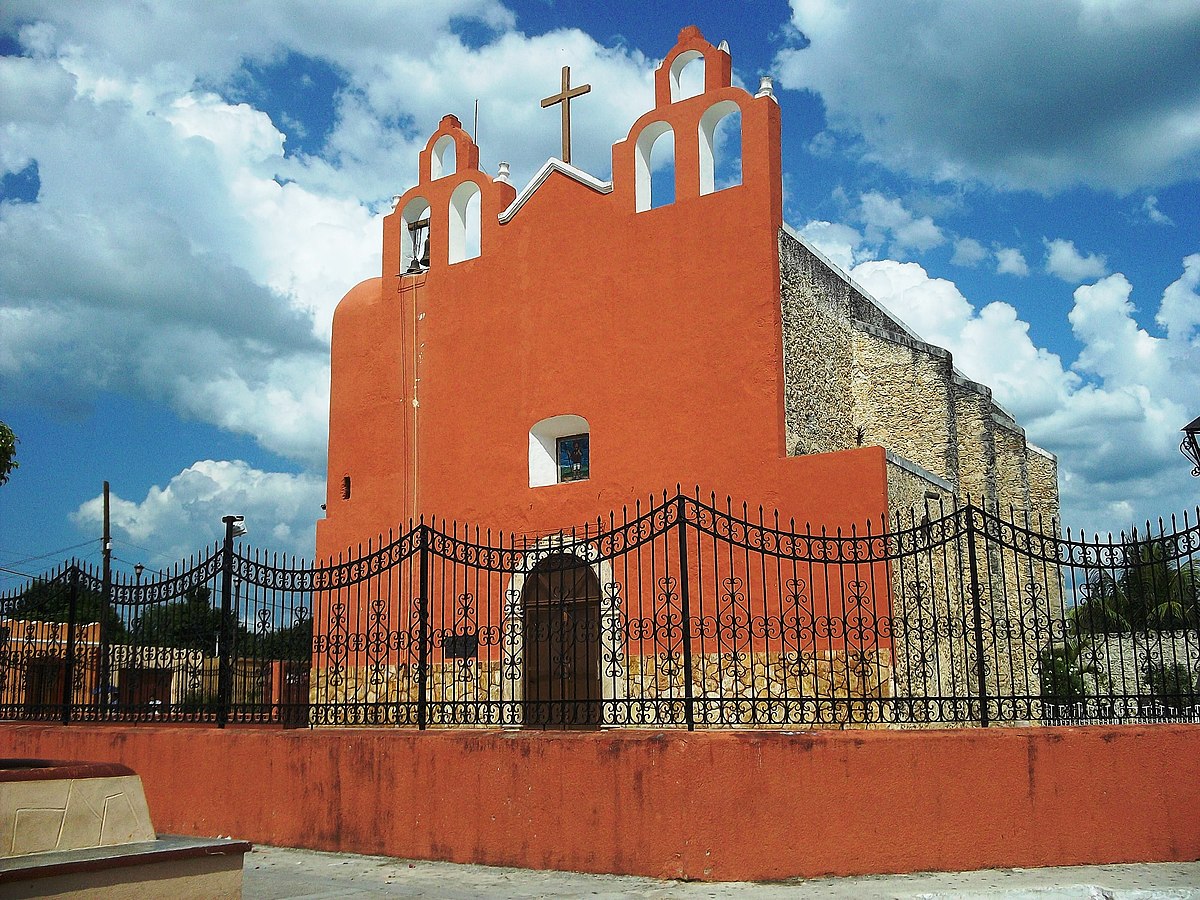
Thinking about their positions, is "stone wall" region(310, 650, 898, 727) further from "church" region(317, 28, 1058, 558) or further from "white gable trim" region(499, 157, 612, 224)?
"white gable trim" region(499, 157, 612, 224)

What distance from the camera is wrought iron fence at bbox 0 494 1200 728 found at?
7406mm

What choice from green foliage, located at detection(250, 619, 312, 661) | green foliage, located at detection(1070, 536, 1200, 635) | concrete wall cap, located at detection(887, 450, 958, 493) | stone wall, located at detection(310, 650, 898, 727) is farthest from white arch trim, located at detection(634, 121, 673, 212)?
green foliage, located at detection(1070, 536, 1200, 635)

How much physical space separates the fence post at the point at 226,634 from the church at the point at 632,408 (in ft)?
5.00

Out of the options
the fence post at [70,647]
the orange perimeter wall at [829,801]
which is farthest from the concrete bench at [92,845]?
the fence post at [70,647]

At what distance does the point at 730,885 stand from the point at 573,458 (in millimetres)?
7305

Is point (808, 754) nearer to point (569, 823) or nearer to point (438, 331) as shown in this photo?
point (569, 823)

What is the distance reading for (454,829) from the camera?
7637mm

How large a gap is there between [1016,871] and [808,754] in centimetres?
149

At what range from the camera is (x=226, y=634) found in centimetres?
927

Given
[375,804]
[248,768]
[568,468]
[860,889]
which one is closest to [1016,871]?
[860,889]

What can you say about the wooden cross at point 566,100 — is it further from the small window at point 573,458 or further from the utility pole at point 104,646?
the utility pole at point 104,646

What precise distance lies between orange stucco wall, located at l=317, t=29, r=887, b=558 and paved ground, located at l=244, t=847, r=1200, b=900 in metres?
4.49

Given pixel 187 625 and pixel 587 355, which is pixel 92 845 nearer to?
pixel 187 625

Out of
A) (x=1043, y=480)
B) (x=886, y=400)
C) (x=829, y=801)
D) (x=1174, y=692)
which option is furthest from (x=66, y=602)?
(x=1043, y=480)
